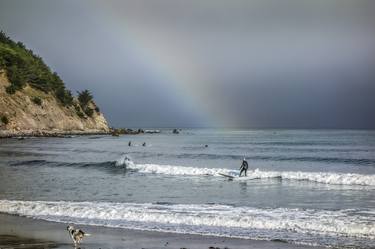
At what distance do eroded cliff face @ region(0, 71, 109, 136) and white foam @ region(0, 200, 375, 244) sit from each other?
9257 cm

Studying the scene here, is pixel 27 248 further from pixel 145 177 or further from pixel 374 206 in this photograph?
pixel 145 177

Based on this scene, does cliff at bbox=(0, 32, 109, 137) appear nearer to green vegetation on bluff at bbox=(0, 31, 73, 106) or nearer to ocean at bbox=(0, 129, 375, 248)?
green vegetation on bluff at bbox=(0, 31, 73, 106)

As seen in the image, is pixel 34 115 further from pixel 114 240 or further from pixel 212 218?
pixel 114 240

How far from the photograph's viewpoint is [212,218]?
19.3m

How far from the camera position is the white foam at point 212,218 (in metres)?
17.1

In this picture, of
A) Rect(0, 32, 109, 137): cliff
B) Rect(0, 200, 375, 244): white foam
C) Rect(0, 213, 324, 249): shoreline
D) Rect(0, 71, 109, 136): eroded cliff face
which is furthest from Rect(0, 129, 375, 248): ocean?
Rect(0, 32, 109, 137): cliff

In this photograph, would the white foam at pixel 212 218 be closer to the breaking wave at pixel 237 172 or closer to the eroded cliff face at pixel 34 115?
the breaking wave at pixel 237 172

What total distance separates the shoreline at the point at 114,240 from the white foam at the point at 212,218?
0.80m

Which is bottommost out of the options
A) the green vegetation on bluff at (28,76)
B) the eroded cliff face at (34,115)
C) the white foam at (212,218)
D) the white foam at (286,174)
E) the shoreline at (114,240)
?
the shoreline at (114,240)

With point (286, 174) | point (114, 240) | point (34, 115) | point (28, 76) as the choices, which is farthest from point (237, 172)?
point (28, 76)

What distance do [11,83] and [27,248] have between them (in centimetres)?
11509

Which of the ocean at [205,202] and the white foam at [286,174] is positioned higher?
the white foam at [286,174]

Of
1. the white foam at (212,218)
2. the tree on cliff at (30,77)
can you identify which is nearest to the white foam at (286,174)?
the white foam at (212,218)

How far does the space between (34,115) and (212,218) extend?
111 metres
